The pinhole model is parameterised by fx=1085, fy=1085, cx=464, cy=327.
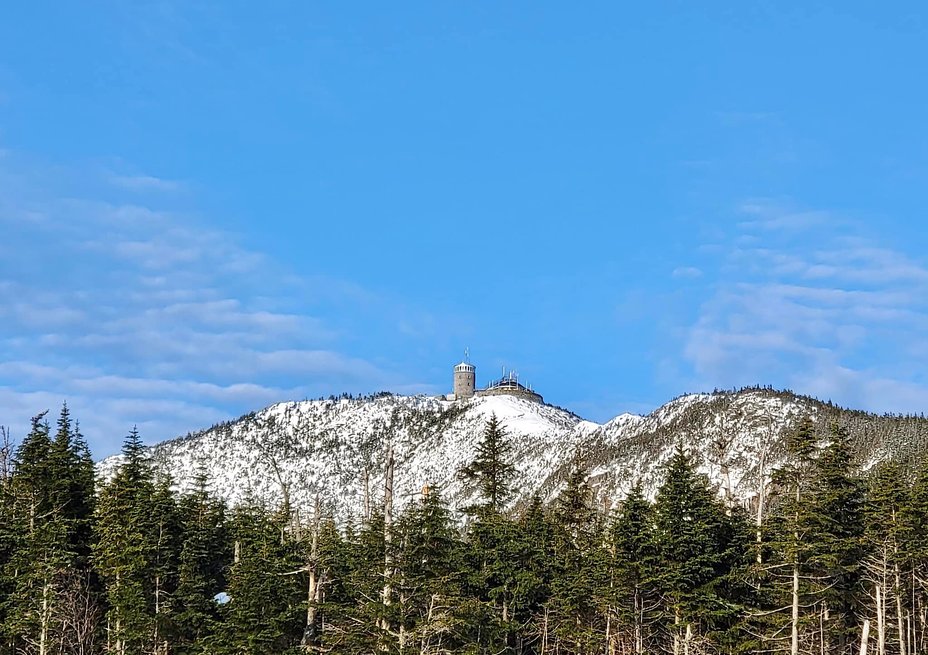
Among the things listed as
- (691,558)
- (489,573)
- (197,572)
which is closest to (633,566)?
(691,558)

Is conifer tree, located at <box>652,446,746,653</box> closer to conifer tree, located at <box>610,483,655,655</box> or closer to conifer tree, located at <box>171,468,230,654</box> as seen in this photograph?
conifer tree, located at <box>610,483,655,655</box>

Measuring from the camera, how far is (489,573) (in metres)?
54.3

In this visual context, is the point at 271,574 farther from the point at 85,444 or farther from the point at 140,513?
the point at 85,444

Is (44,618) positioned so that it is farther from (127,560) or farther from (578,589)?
(578,589)

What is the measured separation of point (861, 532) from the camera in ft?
155

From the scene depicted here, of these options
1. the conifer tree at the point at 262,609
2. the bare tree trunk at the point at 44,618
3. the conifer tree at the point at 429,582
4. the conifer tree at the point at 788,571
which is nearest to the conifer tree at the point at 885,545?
the conifer tree at the point at 788,571

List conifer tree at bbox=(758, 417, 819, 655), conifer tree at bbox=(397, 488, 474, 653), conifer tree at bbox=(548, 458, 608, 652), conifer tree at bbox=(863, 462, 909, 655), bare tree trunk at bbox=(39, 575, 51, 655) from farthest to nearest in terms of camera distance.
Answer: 1. conifer tree at bbox=(548, 458, 608, 652)
2. bare tree trunk at bbox=(39, 575, 51, 655)
3. conifer tree at bbox=(863, 462, 909, 655)
4. conifer tree at bbox=(758, 417, 819, 655)
5. conifer tree at bbox=(397, 488, 474, 653)

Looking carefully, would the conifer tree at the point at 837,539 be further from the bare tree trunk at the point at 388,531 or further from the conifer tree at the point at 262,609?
the conifer tree at the point at 262,609

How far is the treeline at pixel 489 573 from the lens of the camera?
45188mm

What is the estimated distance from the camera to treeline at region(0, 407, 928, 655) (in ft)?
148

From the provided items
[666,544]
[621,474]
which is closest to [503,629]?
[666,544]

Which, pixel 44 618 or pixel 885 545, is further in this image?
pixel 44 618

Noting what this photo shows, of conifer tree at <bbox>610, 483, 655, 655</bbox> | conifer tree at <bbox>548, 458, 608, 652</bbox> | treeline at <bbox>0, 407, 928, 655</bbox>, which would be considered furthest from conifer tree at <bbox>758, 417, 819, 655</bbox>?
conifer tree at <bbox>548, 458, 608, 652</bbox>

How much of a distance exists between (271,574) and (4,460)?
25655mm
